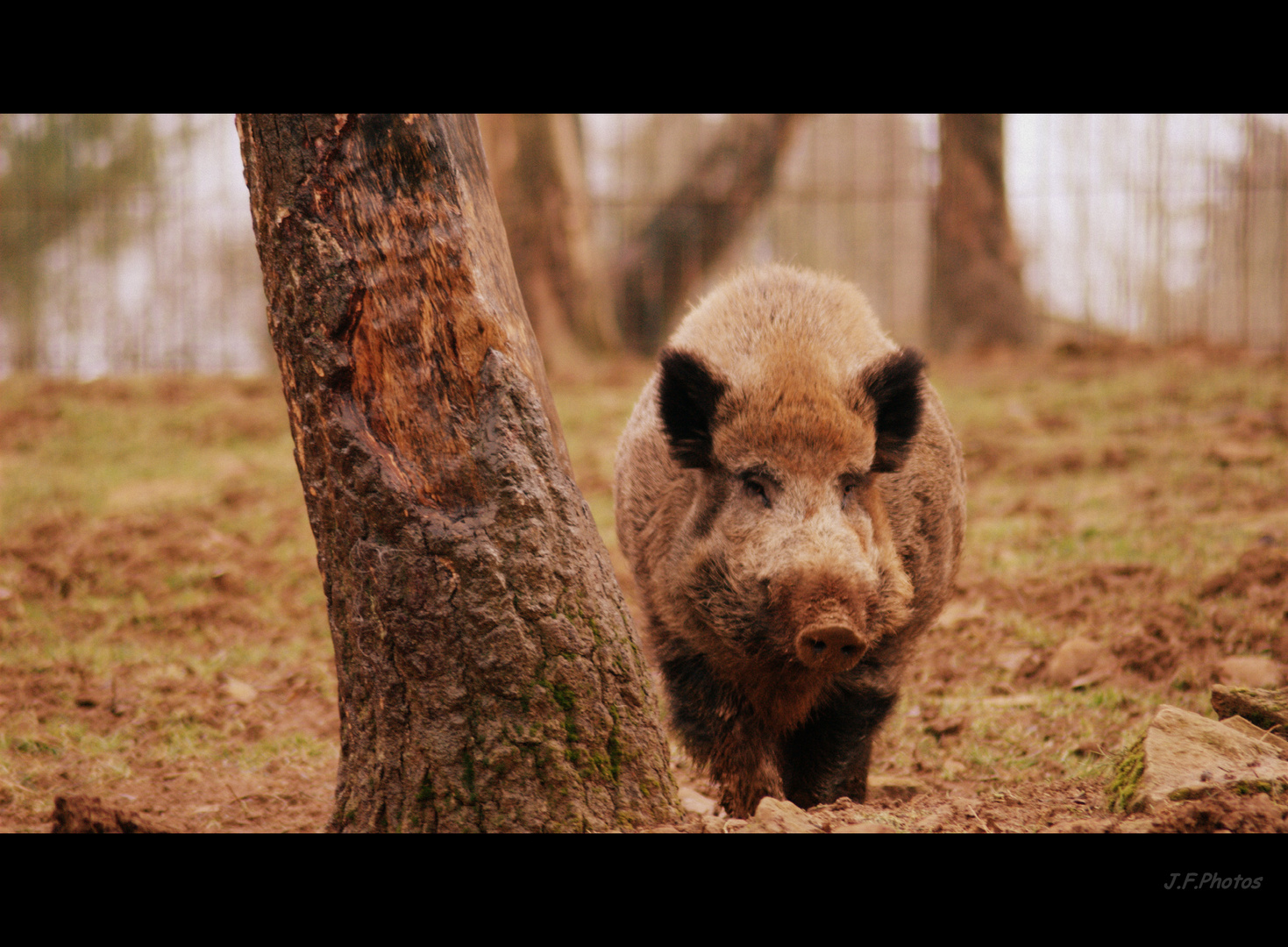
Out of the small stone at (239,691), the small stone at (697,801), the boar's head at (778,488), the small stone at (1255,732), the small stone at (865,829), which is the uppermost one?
the boar's head at (778,488)

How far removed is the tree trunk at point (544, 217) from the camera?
14.0 metres

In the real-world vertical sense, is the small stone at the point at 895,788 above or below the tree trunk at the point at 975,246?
below

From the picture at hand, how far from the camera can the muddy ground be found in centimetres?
447

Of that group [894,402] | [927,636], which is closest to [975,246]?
[927,636]

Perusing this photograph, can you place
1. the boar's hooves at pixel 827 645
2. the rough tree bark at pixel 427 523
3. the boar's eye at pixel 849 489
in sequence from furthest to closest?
1. the boar's eye at pixel 849 489
2. the boar's hooves at pixel 827 645
3. the rough tree bark at pixel 427 523

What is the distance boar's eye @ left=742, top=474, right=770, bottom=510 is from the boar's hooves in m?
0.70

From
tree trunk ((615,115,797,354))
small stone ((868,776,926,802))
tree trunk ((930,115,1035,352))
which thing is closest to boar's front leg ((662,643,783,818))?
small stone ((868,776,926,802))

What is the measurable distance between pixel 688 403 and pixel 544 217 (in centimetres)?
1033

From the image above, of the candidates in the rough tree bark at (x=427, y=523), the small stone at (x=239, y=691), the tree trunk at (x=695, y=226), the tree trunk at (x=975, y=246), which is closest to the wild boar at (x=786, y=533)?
the rough tree bark at (x=427, y=523)

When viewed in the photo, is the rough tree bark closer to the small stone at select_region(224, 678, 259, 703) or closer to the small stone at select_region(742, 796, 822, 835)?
the small stone at select_region(742, 796, 822, 835)

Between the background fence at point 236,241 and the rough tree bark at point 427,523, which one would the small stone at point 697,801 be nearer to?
the rough tree bark at point 427,523

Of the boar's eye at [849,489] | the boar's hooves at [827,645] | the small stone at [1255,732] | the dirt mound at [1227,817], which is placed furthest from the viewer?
the boar's eye at [849,489]

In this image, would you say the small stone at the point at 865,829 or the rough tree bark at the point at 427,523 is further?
the rough tree bark at the point at 427,523
